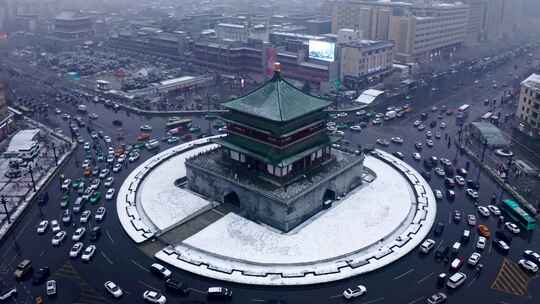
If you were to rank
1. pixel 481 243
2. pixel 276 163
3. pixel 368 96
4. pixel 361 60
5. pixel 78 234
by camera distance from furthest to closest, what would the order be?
pixel 361 60 < pixel 368 96 < pixel 276 163 < pixel 78 234 < pixel 481 243

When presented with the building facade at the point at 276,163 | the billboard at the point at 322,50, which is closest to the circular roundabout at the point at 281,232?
the building facade at the point at 276,163

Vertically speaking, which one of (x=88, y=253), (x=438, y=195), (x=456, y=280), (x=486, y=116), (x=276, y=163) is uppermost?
(x=276, y=163)

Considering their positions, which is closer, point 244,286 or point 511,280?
point 244,286

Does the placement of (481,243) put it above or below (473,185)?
below

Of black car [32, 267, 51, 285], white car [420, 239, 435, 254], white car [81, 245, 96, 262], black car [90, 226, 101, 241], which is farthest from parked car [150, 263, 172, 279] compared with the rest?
white car [420, 239, 435, 254]

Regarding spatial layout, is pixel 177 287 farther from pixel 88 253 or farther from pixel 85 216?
pixel 85 216

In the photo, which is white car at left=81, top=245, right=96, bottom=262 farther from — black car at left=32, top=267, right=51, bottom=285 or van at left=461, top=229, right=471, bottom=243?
van at left=461, top=229, right=471, bottom=243

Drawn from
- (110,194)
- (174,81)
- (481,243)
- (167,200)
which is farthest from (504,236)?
(174,81)
